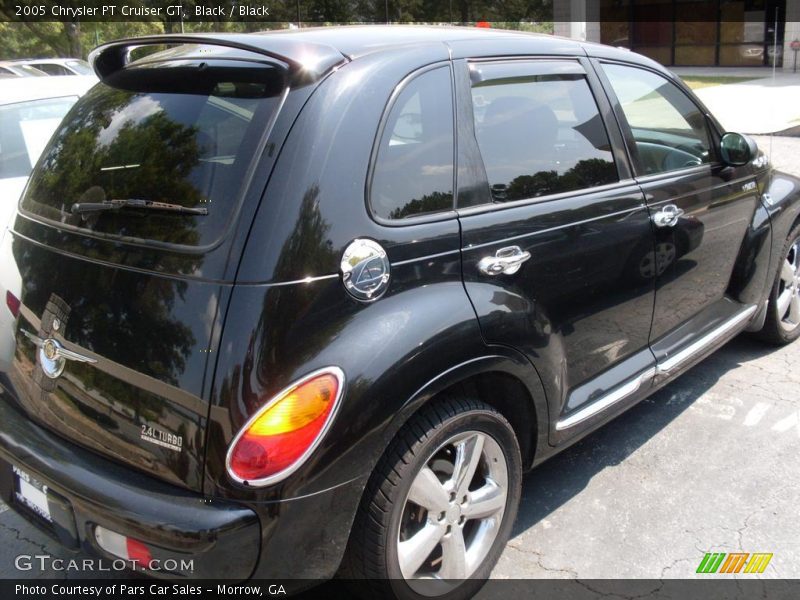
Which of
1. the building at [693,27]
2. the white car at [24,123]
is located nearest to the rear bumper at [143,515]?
the white car at [24,123]

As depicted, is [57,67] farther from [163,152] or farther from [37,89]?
[163,152]

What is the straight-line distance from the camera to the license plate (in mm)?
2363

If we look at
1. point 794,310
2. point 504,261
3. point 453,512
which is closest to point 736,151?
point 794,310

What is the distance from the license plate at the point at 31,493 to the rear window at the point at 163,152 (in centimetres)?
80

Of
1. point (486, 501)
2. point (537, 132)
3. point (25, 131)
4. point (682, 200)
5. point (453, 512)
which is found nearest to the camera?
point (453, 512)

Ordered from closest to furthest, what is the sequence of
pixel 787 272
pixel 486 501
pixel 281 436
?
pixel 281 436 < pixel 486 501 < pixel 787 272

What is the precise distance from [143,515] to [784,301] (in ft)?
12.9

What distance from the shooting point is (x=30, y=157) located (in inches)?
227

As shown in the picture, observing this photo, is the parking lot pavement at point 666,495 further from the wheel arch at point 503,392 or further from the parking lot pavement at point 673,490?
the wheel arch at point 503,392

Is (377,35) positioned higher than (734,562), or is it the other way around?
(377,35)

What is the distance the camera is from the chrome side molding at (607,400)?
2953mm

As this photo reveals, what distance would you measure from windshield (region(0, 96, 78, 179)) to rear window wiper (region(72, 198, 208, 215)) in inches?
138

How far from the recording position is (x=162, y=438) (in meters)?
2.13

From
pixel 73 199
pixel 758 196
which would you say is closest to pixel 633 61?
pixel 758 196
